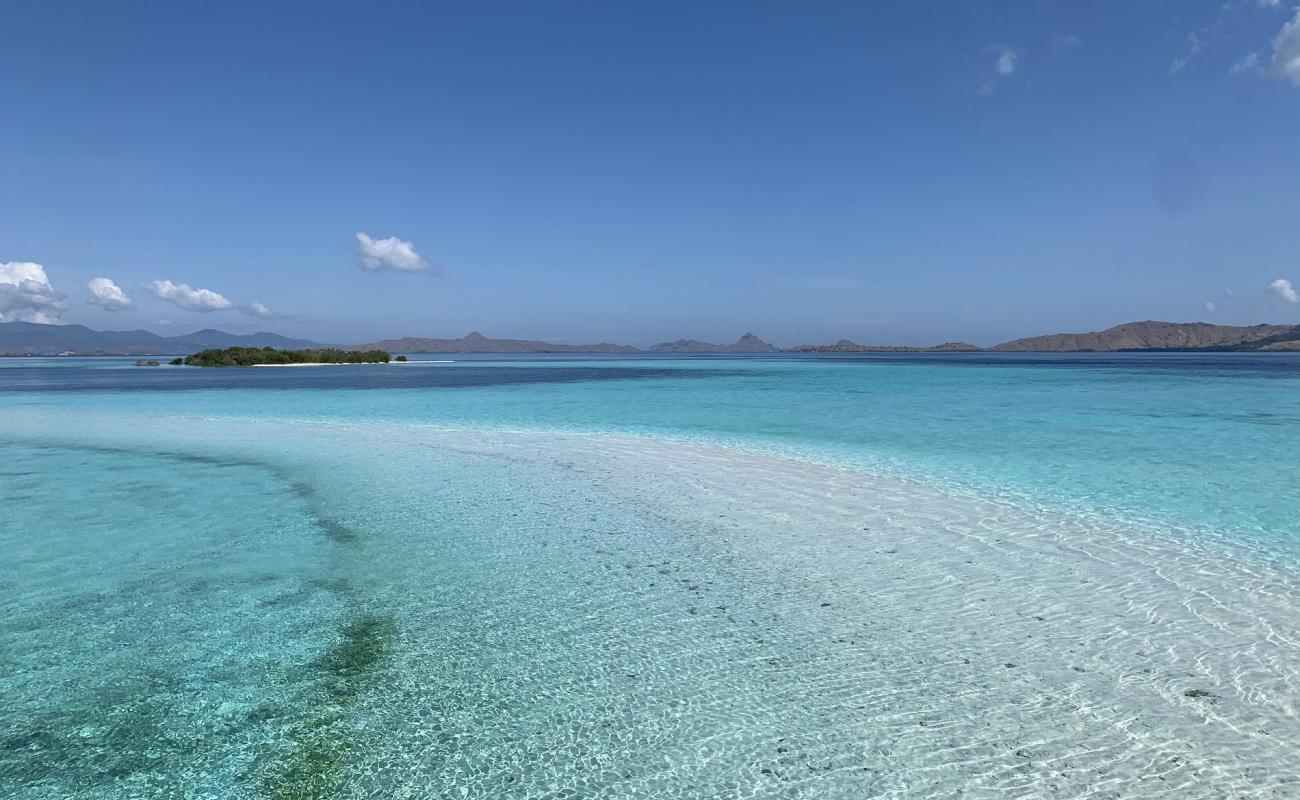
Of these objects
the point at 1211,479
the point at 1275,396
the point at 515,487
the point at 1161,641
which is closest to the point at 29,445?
the point at 515,487

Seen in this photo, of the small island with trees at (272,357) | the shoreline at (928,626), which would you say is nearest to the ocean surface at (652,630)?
the shoreline at (928,626)

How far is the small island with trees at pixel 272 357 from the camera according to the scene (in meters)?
71.5

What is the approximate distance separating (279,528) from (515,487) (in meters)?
3.39

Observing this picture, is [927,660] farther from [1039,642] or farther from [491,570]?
[491,570]

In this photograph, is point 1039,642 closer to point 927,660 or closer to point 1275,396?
point 927,660

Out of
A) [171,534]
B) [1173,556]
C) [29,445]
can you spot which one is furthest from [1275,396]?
[29,445]

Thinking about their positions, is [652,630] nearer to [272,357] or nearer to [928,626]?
[928,626]

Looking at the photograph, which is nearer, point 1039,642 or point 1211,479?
point 1039,642

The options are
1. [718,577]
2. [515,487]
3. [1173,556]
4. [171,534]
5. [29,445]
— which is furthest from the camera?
[29,445]

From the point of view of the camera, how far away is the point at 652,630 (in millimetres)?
5270

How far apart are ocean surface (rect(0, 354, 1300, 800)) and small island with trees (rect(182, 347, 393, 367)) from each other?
68.9 meters

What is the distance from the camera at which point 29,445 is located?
15094mm

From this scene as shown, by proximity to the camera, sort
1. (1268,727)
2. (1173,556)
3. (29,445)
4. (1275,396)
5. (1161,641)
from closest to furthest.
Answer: (1268,727) → (1161,641) → (1173,556) → (29,445) → (1275,396)

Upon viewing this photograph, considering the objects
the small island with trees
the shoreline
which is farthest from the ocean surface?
the small island with trees
